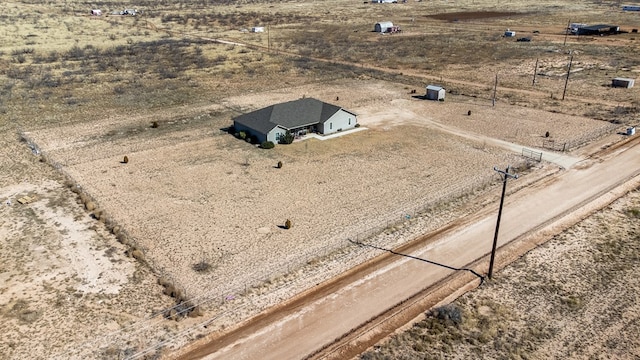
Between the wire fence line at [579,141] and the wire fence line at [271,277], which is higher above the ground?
the wire fence line at [579,141]

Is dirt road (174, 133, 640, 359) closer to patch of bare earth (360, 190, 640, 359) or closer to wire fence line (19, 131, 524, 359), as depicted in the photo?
wire fence line (19, 131, 524, 359)

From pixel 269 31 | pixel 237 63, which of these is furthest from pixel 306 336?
pixel 269 31

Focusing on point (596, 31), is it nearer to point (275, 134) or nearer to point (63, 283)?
point (275, 134)

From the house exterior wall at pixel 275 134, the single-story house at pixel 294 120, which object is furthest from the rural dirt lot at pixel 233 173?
the single-story house at pixel 294 120

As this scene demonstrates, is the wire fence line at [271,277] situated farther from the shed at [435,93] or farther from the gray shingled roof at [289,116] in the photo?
the shed at [435,93]

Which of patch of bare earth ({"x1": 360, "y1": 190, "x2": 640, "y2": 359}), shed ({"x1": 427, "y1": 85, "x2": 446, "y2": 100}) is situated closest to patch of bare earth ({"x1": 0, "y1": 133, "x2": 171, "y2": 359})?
patch of bare earth ({"x1": 360, "y1": 190, "x2": 640, "y2": 359})

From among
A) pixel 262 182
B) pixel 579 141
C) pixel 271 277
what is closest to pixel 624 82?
pixel 579 141
